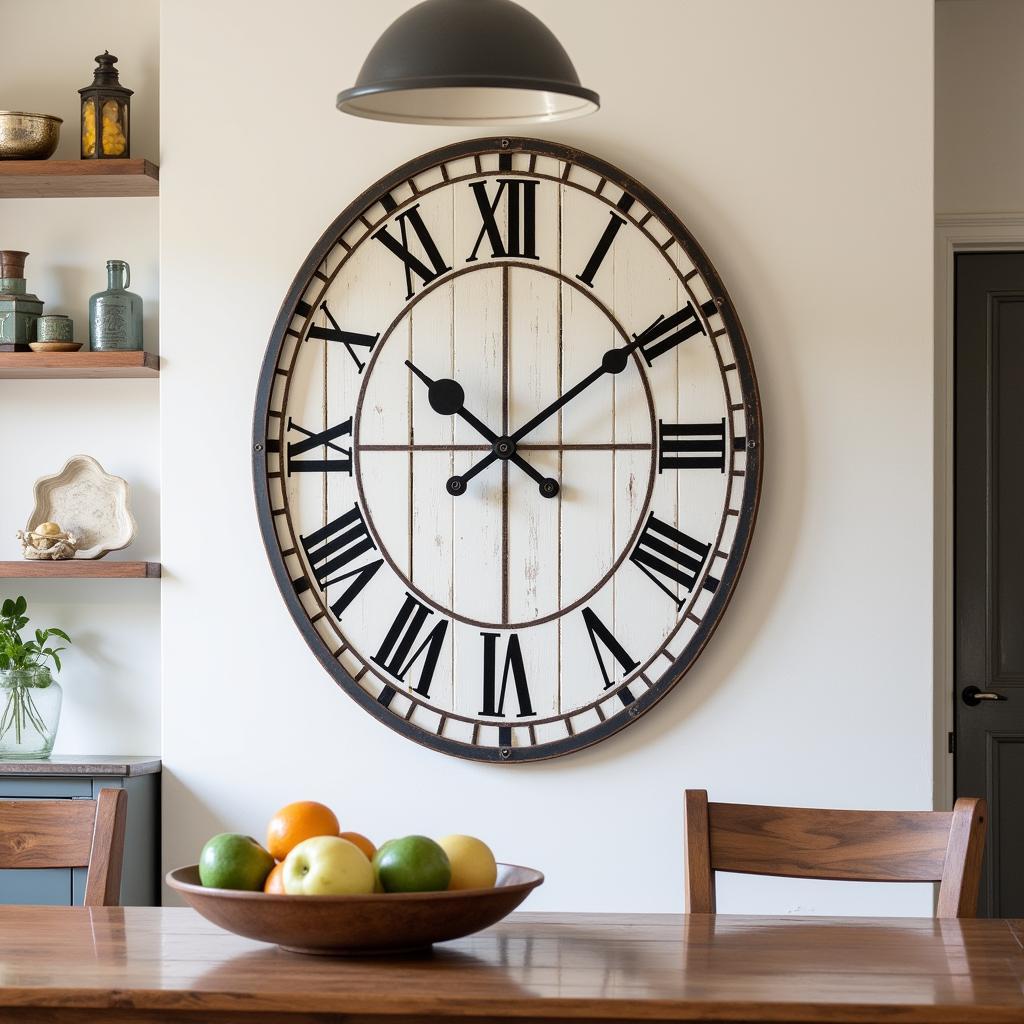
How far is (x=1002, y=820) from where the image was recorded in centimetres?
330

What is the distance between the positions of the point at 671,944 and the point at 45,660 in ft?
6.79

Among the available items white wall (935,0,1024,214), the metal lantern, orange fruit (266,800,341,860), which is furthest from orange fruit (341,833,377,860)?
white wall (935,0,1024,214)

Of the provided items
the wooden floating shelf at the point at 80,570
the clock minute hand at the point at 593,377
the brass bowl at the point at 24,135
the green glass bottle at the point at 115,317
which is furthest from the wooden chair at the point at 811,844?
the brass bowl at the point at 24,135

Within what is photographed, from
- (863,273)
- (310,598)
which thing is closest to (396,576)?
(310,598)

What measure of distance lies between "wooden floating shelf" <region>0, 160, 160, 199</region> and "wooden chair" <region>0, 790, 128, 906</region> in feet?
5.04

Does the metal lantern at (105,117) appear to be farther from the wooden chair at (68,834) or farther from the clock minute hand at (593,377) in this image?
the wooden chair at (68,834)

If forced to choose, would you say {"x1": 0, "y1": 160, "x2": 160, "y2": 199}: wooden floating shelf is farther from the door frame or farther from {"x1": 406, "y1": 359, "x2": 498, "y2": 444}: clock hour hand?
the door frame

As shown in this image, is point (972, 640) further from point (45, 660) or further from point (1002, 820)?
point (45, 660)

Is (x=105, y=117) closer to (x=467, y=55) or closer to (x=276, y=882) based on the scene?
(x=467, y=55)

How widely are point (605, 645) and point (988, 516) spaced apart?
120 cm

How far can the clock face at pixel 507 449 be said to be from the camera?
8.98 ft

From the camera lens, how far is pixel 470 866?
4.58ft

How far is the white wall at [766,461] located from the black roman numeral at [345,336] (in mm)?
118

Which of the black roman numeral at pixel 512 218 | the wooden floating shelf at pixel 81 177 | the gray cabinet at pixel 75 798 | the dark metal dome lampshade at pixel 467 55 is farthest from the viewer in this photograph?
the wooden floating shelf at pixel 81 177
